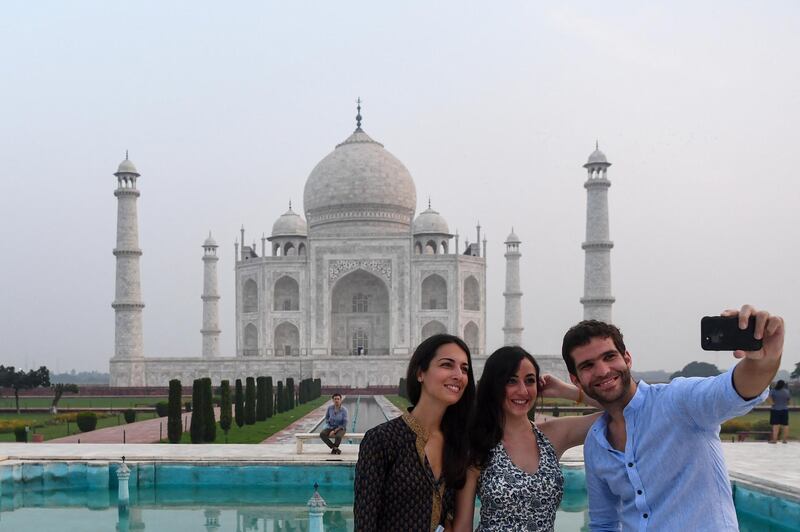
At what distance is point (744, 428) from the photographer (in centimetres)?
1211

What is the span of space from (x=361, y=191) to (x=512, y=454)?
31.5 meters

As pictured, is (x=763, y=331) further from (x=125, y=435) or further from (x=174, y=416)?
(x=125, y=435)

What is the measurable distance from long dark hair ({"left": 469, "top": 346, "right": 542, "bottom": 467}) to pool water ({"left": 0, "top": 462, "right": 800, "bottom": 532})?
4.16 m

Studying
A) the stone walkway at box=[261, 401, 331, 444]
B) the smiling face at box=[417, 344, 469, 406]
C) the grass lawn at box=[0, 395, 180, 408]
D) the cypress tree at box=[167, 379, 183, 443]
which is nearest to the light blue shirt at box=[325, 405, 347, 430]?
the stone walkway at box=[261, 401, 331, 444]

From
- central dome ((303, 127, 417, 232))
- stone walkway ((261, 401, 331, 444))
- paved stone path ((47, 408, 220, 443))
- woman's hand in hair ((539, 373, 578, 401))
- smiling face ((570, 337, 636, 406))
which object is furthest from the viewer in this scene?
central dome ((303, 127, 417, 232))

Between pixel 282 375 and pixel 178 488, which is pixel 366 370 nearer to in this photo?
pixel 282 375

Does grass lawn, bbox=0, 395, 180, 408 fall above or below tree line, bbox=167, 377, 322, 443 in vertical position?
below

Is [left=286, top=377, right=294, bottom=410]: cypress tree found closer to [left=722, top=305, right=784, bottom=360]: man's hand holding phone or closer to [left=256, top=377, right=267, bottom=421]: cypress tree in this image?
[left=256, top=377, right=267, bottom=421]: cypress tree

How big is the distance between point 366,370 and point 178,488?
19.7 m

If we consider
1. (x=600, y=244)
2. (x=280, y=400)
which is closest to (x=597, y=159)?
(x=600, y=244)

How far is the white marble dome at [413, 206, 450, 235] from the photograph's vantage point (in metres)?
34.2

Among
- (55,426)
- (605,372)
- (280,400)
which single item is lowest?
A: (55,426)

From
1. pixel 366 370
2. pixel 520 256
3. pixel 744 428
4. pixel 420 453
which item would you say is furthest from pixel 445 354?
pixel 520 256

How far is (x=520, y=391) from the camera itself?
7.03 ft
